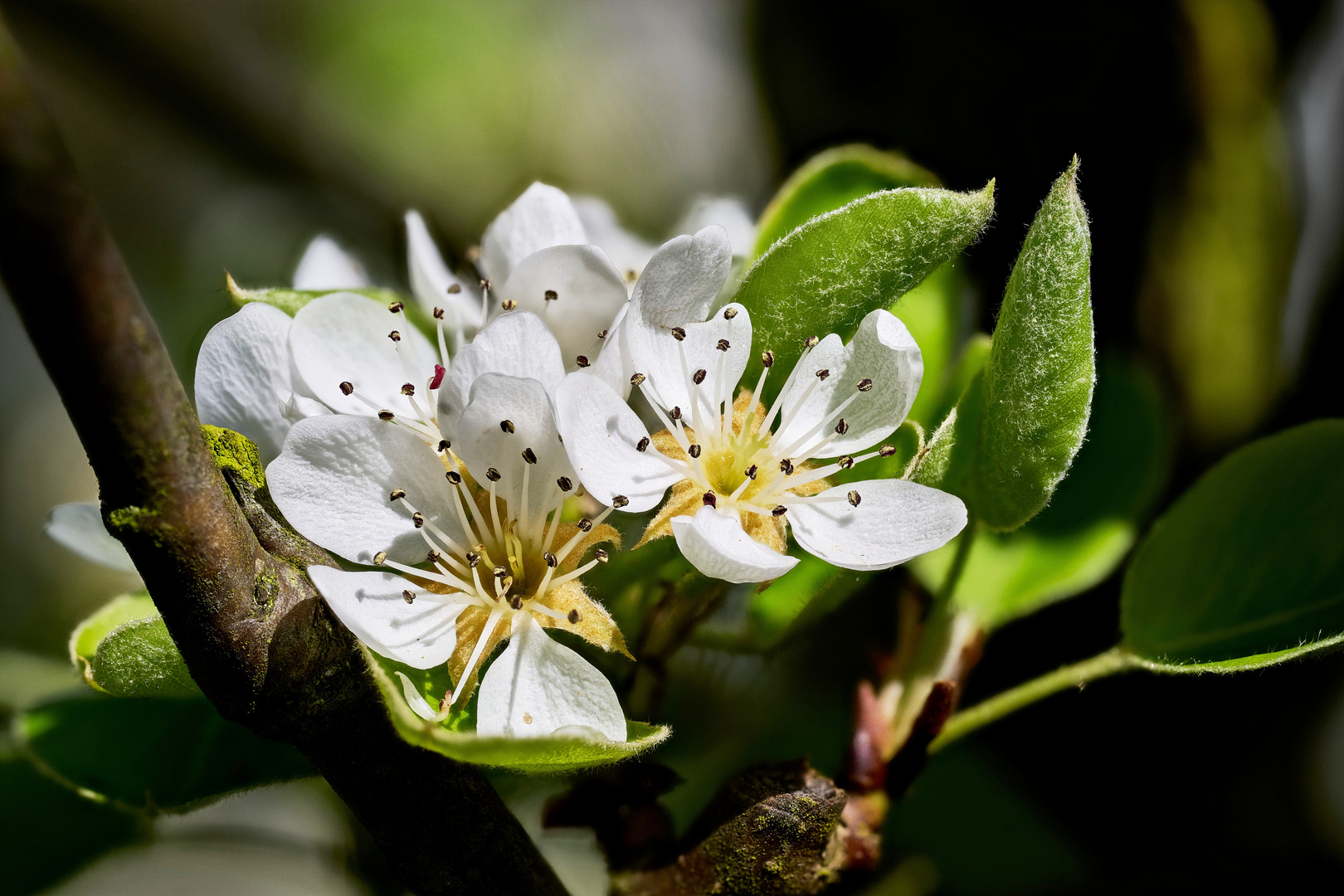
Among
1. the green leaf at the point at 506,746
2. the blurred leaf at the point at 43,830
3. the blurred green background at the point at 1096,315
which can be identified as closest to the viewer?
the green leaf at the point at 506,746

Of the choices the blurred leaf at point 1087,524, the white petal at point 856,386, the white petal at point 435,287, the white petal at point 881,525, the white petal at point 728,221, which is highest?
the white petal at point 435,287

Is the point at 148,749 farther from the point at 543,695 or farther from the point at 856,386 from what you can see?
the point at 856,386

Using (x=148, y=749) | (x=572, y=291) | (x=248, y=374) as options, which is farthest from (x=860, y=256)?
(x=148, y=749)

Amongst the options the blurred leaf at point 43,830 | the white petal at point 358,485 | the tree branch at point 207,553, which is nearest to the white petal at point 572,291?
the white petal at point 358,485

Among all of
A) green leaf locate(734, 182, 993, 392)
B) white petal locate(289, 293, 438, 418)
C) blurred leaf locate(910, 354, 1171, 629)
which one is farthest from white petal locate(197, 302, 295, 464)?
blurred leaf locate(910, 354, 1171, 629)

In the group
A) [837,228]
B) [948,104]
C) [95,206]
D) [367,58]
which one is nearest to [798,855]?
[837,228]

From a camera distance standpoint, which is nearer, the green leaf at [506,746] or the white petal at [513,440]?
the green leaf at [506,746]

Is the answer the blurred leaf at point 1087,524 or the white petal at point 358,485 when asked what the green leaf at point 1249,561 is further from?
the white petal at point 358,485
